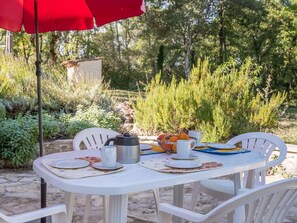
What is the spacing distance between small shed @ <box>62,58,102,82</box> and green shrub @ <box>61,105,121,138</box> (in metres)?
1.37

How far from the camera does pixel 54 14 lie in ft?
9.52

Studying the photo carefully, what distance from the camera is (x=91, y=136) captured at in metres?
2.69

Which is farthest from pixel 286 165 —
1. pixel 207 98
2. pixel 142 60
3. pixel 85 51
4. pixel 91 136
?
pixel 142 60

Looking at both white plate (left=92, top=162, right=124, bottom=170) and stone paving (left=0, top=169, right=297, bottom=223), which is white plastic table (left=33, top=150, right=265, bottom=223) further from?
stone paving (left=0, top=169, right=297, bottom=223)

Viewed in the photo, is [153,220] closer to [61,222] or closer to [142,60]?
[61,222]

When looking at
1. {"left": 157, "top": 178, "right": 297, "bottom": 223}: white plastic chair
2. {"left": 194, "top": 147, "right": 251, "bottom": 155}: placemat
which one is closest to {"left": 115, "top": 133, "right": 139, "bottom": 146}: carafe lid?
{"left": 157, "top": 178, "right": 297, "bottom": 223}: white plastic chair

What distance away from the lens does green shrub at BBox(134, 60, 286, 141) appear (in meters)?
5.03

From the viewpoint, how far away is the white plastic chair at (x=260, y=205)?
1.33 m

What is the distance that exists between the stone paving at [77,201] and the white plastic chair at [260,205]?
145 centimetres

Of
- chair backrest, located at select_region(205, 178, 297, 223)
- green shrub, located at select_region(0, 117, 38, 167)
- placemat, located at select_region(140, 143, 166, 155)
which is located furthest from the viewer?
green shrub, located at select_region(0, 117, 38, 167)

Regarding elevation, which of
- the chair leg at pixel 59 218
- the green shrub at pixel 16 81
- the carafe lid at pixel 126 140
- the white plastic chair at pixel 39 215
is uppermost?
the green shrub at pixel 16 81

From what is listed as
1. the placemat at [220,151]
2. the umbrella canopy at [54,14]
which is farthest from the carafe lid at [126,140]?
the umbrella canopy at [54,14]

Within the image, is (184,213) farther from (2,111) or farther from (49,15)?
(2,111)

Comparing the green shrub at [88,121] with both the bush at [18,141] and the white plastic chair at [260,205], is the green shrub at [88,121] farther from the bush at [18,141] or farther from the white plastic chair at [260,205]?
the white plastic chair at [260,205]
